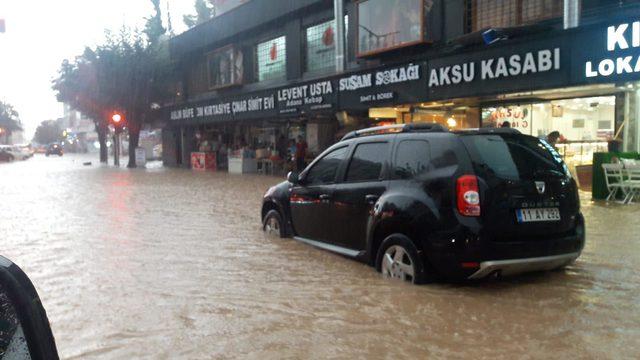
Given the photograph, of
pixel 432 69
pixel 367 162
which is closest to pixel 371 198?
pixel 367 162

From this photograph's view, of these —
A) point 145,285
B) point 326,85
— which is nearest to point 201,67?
point 326,85

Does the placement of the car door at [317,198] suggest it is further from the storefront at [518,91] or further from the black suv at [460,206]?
the storefront at [518,91]

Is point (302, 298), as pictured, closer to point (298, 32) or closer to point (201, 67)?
point (298, 32)

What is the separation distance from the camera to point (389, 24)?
16812mm

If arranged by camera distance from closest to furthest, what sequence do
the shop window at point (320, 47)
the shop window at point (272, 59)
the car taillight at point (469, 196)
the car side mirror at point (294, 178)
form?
the car taillight at point (469, 196)
the car side mirror at point (294, 178)
the shop window at point (320, 47)
the shop window at point (272, 59)

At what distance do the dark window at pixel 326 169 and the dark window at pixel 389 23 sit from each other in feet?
31.9

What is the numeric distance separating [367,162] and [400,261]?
126 centimetres

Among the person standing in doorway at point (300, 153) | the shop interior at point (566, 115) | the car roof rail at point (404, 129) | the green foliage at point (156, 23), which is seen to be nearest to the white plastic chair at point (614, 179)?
the shop interior at point (566, 115)

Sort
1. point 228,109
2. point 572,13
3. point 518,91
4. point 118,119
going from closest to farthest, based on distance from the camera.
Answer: point 572,13 < point 518,91 < point 228,109 < point 118,119

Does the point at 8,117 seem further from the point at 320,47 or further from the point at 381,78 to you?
the point at 381,78

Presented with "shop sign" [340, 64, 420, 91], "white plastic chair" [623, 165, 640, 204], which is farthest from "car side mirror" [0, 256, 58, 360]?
"shop sign" [340, 64, 420, 91]

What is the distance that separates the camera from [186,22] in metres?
64.7

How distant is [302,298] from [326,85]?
13986 millimetres

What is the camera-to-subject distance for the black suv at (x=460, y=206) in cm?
495
